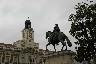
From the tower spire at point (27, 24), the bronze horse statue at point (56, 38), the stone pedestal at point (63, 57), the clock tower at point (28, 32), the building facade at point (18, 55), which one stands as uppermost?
the tower spire at point (27, 24)

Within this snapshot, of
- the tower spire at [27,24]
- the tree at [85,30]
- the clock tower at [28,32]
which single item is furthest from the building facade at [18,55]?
the tree at [85,30]

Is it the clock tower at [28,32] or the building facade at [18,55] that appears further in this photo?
the clock tower at [28,32]

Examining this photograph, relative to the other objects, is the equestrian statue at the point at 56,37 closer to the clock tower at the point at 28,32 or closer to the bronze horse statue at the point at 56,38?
the bronze horse statue at the point at 56,38

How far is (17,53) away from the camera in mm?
78062

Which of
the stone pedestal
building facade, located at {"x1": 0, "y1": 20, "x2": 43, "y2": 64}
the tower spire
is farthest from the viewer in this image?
the tower spire

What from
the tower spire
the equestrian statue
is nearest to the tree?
the equestrian statue

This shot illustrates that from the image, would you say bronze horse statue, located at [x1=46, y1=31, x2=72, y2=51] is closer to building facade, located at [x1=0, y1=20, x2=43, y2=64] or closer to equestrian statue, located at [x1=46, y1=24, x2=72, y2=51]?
equestrian statue, located at [x1=46, y1=24, x2=72, y2=51]

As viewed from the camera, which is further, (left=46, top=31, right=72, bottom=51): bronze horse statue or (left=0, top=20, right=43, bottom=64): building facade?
(left=0, top=20, right=43, bottom=64): building facade

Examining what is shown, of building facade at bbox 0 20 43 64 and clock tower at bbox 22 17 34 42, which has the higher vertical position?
clock tower at bbox 22 17 34 42

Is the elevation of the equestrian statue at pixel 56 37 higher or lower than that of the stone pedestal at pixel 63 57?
higher

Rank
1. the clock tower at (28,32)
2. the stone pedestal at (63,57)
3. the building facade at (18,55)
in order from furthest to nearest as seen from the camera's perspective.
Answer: the clock tower at (28,32), the building facade at (18,55), the stone pedestal at (63,57)

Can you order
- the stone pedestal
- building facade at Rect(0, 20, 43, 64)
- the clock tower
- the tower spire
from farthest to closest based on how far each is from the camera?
1. the clock tower
2. the tower spire
3. building facade at Rect(0, 20, 43, 64)
4. the stone pedestal

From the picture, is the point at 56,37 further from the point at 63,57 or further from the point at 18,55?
the point at 18,55

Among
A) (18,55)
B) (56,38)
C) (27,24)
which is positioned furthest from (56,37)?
(27,24)
